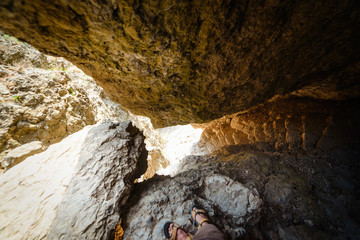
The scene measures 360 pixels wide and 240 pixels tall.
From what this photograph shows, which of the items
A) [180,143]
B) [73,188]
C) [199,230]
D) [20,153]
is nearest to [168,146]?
[180,143]

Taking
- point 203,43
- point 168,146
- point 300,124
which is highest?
point 203,43

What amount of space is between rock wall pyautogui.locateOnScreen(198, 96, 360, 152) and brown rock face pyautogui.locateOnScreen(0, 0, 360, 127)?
30cm

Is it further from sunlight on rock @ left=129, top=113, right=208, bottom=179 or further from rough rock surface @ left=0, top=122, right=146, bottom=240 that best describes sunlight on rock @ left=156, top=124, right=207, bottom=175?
rough rock surface @ left=0, top=122, right=146, bottom=240

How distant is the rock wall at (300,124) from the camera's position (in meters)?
2.37

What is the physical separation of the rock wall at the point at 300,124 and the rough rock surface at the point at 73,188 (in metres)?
3.74

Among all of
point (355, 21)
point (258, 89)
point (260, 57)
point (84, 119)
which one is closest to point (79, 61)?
point (260, 57)

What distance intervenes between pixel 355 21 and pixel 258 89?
4.45ft

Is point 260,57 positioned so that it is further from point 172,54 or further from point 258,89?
point 172,54

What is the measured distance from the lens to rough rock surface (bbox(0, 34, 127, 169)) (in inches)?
145

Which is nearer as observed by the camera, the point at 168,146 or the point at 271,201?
the point at 271,201

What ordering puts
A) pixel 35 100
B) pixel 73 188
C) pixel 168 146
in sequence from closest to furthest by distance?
pixel 73 188 → pixel 35 100 → pixel 168 146

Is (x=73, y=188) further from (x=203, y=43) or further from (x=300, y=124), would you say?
(x=300, y=124)

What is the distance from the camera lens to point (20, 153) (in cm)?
344

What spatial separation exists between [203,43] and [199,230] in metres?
3.10
